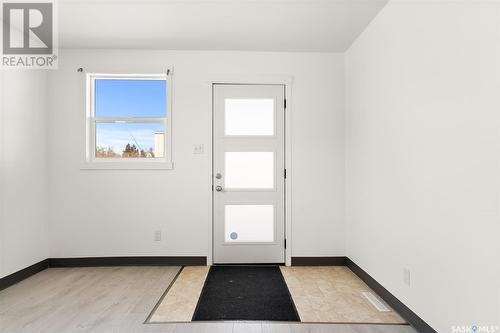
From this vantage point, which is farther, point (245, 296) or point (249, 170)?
point (249, 170)

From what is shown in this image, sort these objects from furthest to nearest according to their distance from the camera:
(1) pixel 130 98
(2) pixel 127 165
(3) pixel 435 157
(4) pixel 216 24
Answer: (1) pixel 130 98 → (2) pixel 127 165 → (4) pixel 216 24 → (3) pixel 435 157

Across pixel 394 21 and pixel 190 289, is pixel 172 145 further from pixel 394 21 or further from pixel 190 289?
pixel 394 21

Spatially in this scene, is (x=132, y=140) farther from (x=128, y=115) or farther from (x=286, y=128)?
(x=286, y=128)

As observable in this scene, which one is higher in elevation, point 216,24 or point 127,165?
point 216,24

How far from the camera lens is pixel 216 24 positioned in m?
3.12

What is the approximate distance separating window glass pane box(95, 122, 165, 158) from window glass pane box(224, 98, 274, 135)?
86 centimetres

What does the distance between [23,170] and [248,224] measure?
254 cm

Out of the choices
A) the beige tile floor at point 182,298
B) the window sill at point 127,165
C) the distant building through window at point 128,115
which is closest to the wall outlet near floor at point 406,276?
the beige tile floor at point 182,298

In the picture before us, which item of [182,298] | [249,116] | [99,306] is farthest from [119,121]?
[182,298]

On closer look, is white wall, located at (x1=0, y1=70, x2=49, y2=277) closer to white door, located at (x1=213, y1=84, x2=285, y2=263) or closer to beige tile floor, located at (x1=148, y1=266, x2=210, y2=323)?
beige tile floor, located at (x1=148, y1=266, x2=210, y2=323)

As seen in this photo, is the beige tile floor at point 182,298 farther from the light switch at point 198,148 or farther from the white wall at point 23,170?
the white wall at point 23,170

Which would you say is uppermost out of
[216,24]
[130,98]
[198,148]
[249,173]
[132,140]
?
[216,24]

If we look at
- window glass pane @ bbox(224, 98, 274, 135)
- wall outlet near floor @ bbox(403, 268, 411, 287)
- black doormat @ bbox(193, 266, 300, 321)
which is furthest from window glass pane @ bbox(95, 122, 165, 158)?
wall outlet near floor @ bbox(403, 268, 411, 287)

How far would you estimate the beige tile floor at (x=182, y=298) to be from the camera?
2.41m
